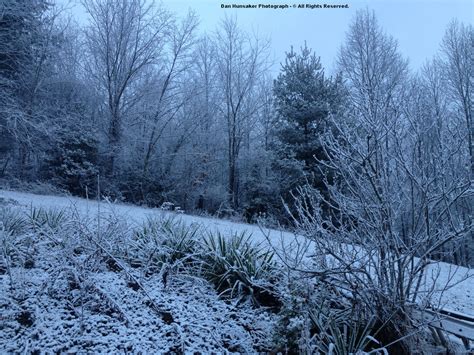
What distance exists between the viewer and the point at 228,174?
674 inches

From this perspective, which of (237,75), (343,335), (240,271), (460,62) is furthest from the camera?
(237,75)

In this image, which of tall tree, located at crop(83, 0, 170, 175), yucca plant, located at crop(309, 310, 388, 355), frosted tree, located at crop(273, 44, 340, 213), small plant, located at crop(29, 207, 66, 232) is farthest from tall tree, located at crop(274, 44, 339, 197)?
yucca plant, located at crop(309, 310, 388, 355)

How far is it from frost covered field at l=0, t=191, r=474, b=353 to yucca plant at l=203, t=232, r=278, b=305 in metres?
0.05

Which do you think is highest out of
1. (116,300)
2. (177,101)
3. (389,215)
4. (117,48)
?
(117,48)

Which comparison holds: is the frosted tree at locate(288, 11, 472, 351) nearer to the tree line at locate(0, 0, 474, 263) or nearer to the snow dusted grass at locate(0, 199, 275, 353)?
the snow dusted grass at locate(0, 199, 275, 353)

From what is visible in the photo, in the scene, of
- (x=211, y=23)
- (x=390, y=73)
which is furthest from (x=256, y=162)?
(x=211, y=23)

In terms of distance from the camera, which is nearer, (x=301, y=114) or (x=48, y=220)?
(x=48, y=220)

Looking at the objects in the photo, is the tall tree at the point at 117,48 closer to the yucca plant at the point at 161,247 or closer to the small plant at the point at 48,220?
the small plant at the point at 48,220

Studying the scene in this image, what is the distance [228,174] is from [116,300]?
14.3m

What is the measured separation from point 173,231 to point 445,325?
3200 millimetres

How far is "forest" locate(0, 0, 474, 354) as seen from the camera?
260 cm

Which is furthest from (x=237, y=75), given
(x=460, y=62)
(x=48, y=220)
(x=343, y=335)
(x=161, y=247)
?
(x=343, y=335)

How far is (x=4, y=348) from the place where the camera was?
91.2 inches

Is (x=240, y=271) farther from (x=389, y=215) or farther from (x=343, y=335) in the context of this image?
(x=389, y=215)
